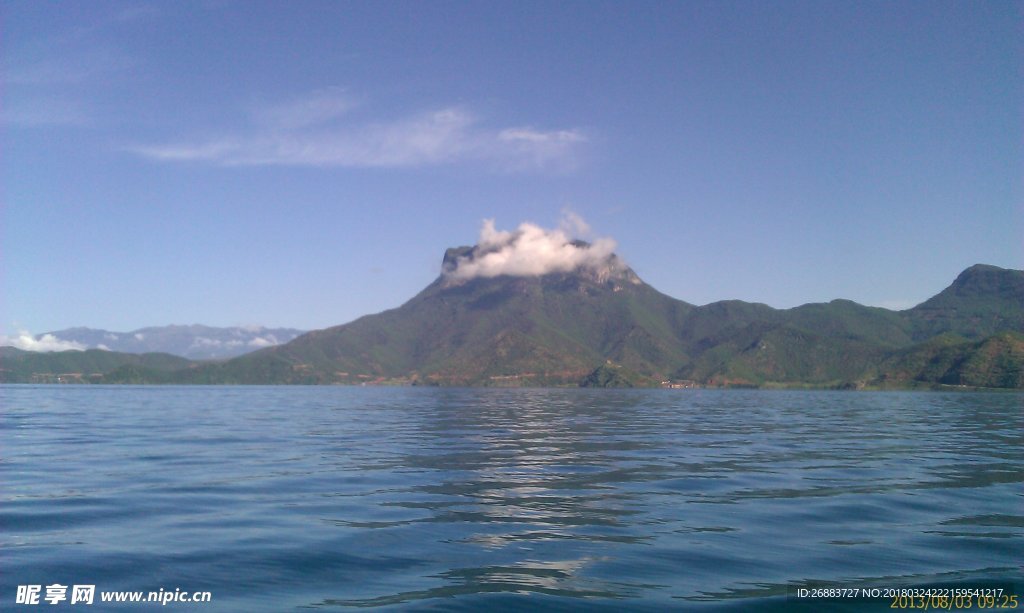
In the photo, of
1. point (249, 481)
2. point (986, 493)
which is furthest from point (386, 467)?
point (986, 493)

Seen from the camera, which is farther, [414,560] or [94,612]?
[414,560]

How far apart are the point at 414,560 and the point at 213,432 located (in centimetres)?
4703

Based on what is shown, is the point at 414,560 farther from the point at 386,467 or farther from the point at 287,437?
the point at 287,437

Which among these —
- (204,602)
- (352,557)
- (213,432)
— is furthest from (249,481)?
(213,432)

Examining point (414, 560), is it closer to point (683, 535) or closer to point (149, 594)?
point (149, 594)

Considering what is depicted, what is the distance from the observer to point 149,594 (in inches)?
593

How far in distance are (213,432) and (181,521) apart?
3953 cm

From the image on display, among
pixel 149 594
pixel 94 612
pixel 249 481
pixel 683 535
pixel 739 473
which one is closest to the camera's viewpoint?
pixel 94 612

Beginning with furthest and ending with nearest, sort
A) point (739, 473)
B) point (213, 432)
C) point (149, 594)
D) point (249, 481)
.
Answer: point (213, 432)
point (739, 473)
point (249, 481)
point (149, 594)

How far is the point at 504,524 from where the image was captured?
2214 centimetres

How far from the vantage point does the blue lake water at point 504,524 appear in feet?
51.3

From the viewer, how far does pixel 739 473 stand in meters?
34.2

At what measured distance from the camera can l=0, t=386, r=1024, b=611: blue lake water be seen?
51.3 ft

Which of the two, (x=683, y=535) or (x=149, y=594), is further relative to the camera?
(x=683, y=535)
